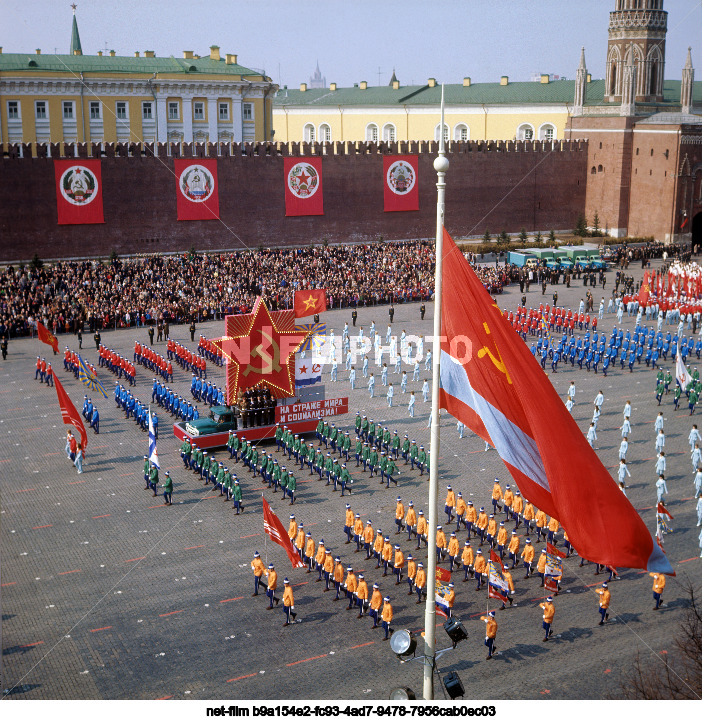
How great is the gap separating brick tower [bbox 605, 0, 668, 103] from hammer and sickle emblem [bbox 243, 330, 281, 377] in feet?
135

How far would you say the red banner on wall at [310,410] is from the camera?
81.8ft

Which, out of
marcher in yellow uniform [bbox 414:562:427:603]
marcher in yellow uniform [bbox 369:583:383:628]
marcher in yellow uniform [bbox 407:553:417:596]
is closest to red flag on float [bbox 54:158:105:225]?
marcher in yellow uniform [bbox 407:553:417:596]

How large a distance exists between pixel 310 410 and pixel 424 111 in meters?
50.0

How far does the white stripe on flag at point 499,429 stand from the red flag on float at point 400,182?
46.2 m

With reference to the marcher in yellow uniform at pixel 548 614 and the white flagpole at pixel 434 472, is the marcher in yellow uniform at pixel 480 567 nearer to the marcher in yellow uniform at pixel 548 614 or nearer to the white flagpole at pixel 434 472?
the marcher in yellow uniform at pixel 548 614

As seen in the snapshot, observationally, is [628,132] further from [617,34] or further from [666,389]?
[666,389]

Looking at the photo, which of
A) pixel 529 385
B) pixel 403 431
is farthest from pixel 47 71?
pixel 529 385

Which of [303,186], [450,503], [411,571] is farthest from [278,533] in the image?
[303,186]

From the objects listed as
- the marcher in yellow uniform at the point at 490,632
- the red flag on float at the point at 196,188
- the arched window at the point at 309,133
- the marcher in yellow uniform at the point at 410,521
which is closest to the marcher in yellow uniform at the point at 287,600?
the marcher in yellow uniform at the point at 490,632

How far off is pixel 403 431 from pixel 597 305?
19945 mm

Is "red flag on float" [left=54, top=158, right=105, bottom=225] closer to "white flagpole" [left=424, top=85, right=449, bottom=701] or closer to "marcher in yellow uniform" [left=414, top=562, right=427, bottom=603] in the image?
"marcher in yellow uniform" [left=414, top=562, right=427, bottom=603]

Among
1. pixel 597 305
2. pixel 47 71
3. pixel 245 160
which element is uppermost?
pixel 47 71

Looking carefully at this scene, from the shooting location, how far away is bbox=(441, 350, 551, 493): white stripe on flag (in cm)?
903

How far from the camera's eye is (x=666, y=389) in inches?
1129
